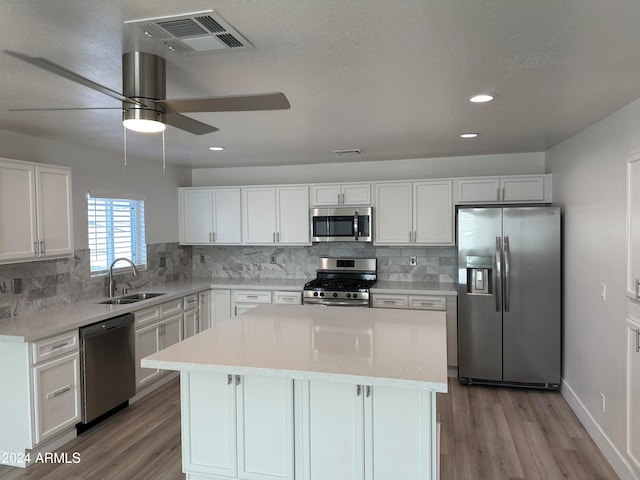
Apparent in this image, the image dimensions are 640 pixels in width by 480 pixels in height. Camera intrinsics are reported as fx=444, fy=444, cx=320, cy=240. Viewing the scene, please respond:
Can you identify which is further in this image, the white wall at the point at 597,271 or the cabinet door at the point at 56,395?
the cabinet door at the point at 56,395

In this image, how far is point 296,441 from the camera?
236 centimetres

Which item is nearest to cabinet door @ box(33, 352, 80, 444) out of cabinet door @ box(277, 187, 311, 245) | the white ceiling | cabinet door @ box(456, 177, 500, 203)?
the white ceiling

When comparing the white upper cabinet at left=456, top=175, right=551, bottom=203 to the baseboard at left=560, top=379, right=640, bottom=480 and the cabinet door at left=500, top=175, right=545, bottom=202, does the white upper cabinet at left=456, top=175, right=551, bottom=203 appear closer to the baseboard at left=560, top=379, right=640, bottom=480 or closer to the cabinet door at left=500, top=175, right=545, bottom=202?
the cabinet door at left=500, top=175, right=545, bottom=202

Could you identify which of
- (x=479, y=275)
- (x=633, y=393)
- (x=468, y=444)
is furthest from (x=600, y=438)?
(x=479, y=275)

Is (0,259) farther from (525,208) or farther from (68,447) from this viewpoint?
(525,208)

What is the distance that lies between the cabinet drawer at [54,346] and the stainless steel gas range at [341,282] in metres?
2.36

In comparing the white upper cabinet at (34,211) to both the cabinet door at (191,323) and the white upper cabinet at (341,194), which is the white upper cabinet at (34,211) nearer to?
the cabinet door at (191,323)

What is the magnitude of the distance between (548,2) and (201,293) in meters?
4.50

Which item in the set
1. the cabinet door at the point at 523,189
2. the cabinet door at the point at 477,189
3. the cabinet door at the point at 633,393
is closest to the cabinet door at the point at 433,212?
the cabinet door at the point at 477,189

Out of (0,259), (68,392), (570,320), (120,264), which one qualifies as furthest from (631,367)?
(120,264)

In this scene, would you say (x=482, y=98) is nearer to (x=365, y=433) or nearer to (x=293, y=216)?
(x=365, y=433)

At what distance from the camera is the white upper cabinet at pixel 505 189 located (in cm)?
455

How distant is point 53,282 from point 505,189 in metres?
4.40

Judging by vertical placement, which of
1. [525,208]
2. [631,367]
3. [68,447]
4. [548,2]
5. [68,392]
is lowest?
[68,447]
